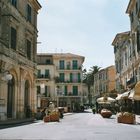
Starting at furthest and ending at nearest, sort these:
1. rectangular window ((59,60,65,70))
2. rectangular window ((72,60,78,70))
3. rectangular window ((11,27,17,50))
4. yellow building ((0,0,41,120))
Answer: rectangular window ((72,60,78,70)), rectangular window ((59,60,65,70)), rectangular window ((11,27,17,50)), yellow building ((0,0,41,120))

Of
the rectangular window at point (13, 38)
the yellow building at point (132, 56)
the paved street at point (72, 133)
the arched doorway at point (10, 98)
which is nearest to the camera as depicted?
the paved street at point (72, 133)

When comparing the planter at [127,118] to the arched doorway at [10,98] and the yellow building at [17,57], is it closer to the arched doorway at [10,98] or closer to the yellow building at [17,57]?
the yellow building at [17,57]

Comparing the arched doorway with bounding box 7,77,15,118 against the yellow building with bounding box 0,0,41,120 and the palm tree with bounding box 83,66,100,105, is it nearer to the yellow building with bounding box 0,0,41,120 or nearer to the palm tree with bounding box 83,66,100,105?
the yellow building with bounding box 0,0,41,120

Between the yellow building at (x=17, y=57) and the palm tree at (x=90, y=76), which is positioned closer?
the yellow building at (x=17, y=57)

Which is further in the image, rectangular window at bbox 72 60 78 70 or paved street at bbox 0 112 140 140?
rectangular window at bbox 72 60 78 70

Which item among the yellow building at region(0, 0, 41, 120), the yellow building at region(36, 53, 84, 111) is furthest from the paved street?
the yellow building at region(36, 53, 84, 111)

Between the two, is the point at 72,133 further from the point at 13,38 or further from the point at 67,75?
the point at 67,75

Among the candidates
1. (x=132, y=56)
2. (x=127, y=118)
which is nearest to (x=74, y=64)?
(x=132, y=56)

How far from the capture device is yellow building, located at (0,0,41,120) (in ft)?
103

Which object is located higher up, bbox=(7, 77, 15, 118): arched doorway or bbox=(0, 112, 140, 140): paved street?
bbox=(7, 77, 15, 118): arched doorway

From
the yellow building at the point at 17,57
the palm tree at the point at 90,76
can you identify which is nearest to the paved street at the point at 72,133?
the yellow building at the point at 17,57

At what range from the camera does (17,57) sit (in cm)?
3522

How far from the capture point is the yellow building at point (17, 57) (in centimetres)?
3145

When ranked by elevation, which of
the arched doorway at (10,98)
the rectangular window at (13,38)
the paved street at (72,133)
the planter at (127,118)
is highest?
the rectangular window at (13,38)
